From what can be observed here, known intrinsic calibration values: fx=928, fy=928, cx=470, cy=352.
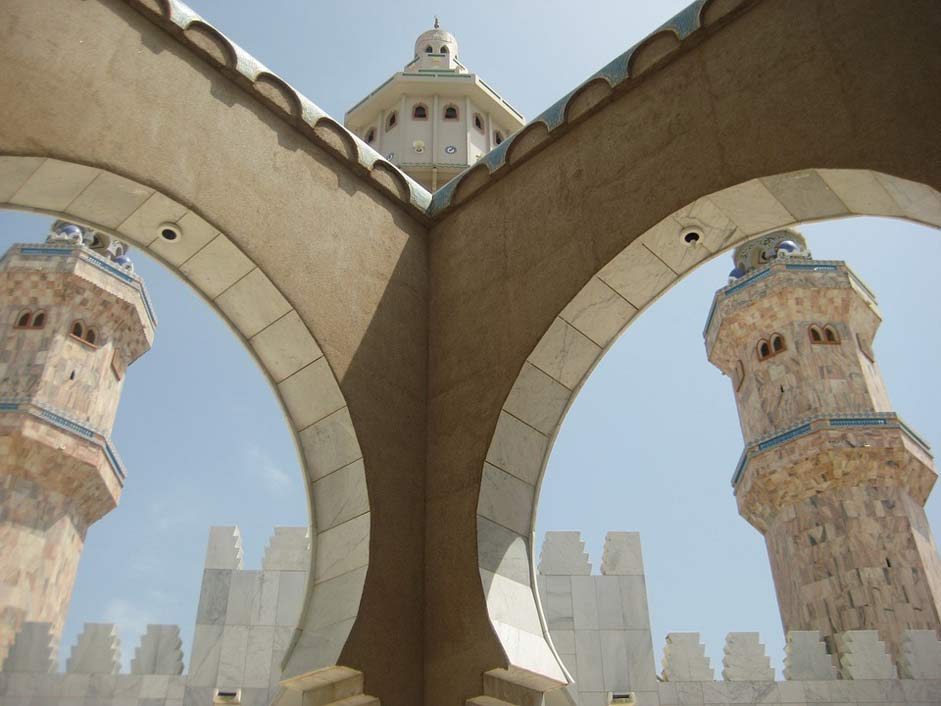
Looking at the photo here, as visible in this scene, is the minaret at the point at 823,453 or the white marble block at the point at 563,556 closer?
the white marble block at the point at 563,556

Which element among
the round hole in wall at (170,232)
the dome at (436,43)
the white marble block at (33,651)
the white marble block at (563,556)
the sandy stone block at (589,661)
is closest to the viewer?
the round hole in wall at (170,232)

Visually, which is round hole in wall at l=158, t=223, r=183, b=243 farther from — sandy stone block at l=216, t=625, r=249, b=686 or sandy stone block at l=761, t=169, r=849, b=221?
sandy stone block at l=216, t=625, r=249, b=686

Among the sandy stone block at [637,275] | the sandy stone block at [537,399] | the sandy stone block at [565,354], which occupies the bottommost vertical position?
the sandy stone block at [537,399]

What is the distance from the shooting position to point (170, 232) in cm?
442

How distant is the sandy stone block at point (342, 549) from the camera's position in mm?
4287

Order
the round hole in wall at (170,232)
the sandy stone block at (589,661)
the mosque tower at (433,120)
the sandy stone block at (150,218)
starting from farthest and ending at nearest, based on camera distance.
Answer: the mosque tower at (433,120)
the sandy stone block at (589,661)
the round hole in wall at (170,232)
the sandy stone block at (150,218)

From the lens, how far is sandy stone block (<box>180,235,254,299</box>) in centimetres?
445

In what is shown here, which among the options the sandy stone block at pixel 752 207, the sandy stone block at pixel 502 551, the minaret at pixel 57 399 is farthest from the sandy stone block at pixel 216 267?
the minaret at pixel 57 399

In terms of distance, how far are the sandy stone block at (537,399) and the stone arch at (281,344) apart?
2.68 ft

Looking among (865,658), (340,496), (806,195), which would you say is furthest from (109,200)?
(865,658)

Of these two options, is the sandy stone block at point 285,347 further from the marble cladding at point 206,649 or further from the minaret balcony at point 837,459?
the minaret balcony at point 837,459

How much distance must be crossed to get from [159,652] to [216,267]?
8.00 metres

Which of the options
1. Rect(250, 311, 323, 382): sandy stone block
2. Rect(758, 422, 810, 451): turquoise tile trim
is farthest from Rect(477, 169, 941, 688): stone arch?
Rect(758, 422, 810, 451): turquoise tile trim

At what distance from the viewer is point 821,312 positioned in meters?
16.4
